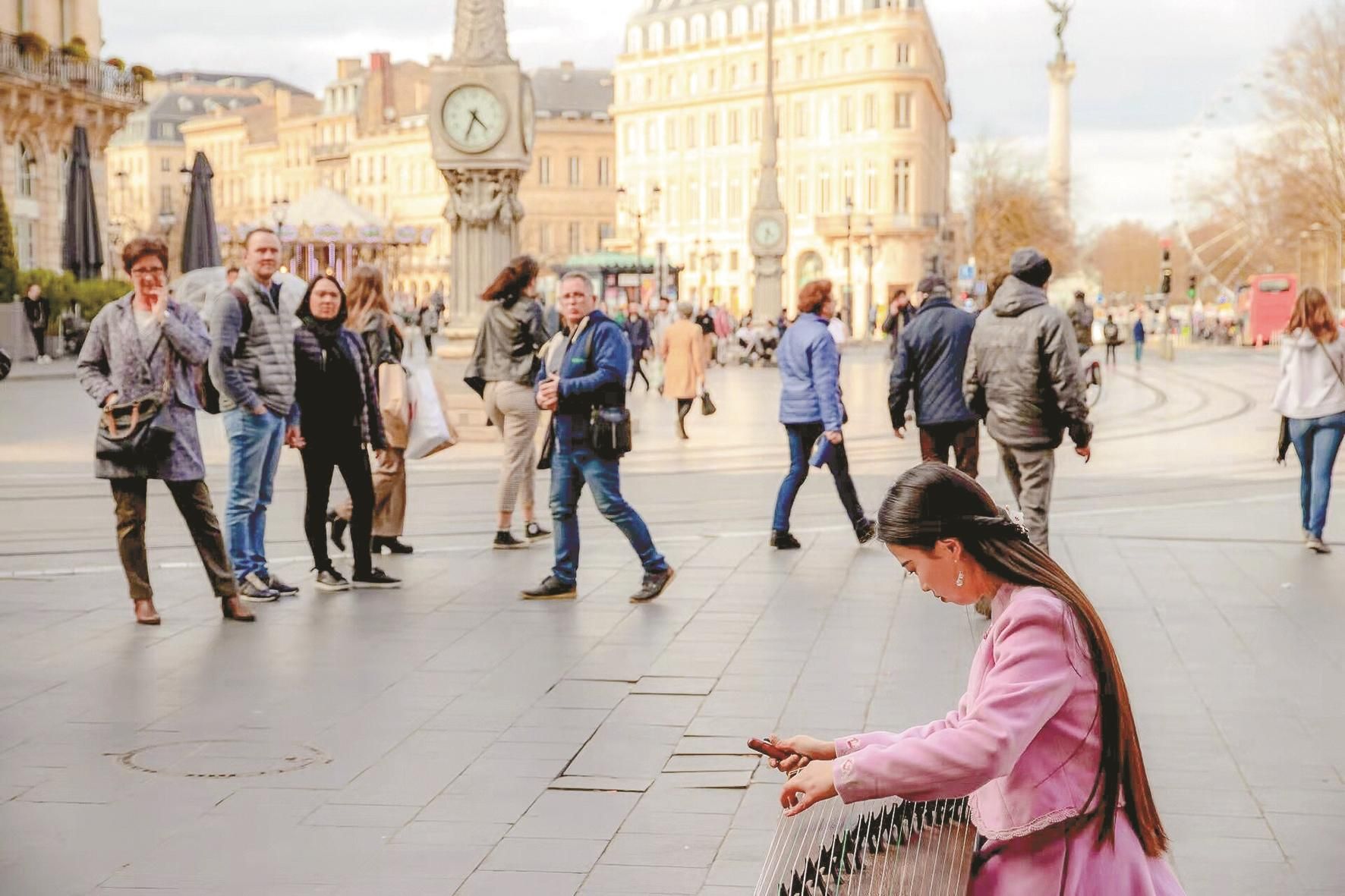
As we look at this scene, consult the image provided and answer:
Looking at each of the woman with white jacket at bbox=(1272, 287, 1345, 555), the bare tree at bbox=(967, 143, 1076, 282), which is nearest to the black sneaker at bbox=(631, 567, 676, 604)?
the woman with white jacket at bbox=(1272, 287, 1345, 555)

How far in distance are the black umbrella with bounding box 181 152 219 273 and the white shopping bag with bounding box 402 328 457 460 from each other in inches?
837

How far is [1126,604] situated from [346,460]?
161 inches

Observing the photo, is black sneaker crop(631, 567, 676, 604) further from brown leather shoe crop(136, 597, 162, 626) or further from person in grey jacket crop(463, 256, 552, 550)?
brown leather shoe crop(136, 597, 162, 626)

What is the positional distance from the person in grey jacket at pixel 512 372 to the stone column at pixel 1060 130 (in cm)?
9149

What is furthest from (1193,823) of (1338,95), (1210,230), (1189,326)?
(1210,230)

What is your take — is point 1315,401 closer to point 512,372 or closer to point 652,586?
point 652,586

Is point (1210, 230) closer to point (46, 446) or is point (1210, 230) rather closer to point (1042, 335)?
point (46, 446)

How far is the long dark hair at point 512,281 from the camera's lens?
12.1 metres

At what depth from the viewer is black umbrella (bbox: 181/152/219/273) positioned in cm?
3288

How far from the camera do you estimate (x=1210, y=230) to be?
427 ft

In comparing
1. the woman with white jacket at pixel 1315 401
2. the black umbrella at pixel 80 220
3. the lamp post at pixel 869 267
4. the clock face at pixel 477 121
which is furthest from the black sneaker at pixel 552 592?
the lamp post at pixel 869 267

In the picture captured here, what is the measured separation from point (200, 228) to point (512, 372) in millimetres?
22083

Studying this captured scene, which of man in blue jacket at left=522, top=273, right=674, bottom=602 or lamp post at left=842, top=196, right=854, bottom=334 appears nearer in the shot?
man in blue jacket at left=522, top=273, right=674, bottom=602

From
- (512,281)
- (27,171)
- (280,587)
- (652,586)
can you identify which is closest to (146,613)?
(280,587)
